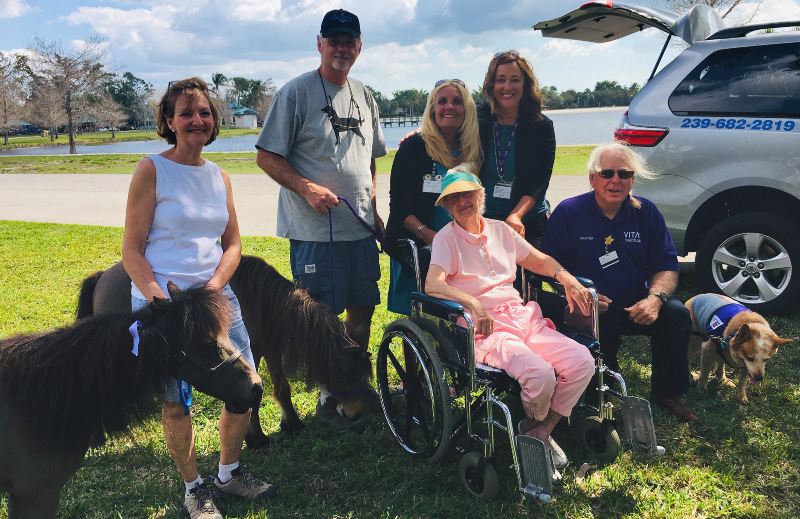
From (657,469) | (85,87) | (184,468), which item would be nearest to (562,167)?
(657,469)

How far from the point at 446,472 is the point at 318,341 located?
0.91m

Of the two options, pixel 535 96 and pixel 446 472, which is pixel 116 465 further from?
pixel 535 96

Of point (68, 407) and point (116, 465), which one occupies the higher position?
point (68, 407)

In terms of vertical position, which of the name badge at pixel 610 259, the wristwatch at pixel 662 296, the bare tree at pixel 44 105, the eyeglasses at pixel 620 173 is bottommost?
the wristwatch at pixel 662 296

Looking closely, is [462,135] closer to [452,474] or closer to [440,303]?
[440,303]

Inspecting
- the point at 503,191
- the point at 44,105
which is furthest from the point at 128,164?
the point at 44,105

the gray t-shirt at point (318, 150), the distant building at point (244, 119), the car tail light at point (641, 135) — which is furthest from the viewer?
the distant building at point (244, 119)

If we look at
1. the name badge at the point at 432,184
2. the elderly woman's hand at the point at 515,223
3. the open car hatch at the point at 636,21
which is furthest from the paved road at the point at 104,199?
the elderly woman's hand at the point at 515,223

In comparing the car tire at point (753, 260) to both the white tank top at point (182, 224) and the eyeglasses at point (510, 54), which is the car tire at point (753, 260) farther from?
the white tank top at point (182, 224)

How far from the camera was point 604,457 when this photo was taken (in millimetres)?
2906

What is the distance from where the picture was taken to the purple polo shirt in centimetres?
331

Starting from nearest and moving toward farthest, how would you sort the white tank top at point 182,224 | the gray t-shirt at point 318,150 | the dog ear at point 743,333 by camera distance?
the white tank top at point 182,224 → the gray t-shirt at point 318,150 → the dog ear at point 743,333

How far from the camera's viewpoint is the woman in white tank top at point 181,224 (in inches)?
87.5

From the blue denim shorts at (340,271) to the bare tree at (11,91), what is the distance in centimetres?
5116
